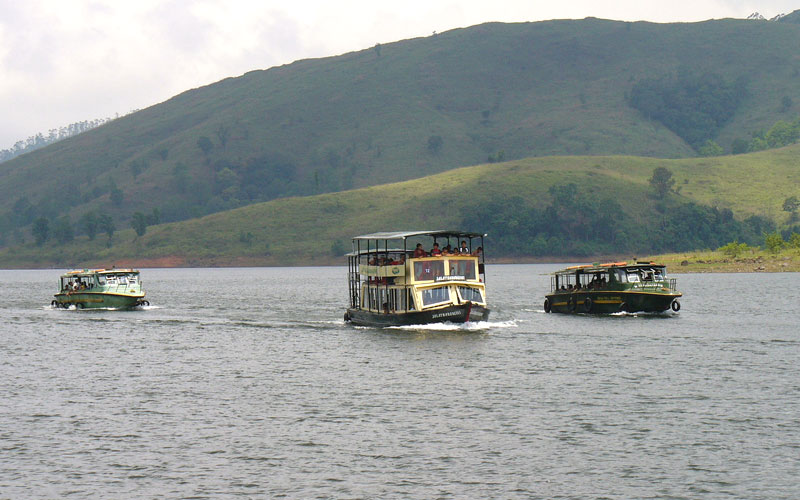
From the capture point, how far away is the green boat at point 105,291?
10681 cm

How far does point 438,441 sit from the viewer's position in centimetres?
3791

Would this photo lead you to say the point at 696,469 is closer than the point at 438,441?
Yes

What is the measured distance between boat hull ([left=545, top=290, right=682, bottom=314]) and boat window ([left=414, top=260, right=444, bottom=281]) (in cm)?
2069

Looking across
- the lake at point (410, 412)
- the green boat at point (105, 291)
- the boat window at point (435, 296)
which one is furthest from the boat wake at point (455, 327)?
the green boat at point (105, 291)

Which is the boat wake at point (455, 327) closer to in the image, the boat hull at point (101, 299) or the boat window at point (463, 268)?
the boat window at point (463, 268)

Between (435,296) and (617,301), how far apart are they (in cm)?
2127

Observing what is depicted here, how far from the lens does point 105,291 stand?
4205 inches

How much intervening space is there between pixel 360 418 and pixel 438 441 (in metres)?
5.60

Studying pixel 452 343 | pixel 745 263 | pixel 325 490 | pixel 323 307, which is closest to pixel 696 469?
pixel 325 490

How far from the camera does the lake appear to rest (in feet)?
107

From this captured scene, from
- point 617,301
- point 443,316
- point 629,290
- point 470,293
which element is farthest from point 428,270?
point 617,301

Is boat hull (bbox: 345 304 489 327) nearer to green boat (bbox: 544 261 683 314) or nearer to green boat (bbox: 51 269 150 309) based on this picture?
green boat (bbox: 544 261 683 314)

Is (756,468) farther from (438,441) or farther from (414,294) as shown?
(414,294)

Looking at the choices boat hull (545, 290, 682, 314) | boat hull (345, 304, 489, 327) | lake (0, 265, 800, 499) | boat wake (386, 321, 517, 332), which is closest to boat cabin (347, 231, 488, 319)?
boat hull (345, 304, 489, 327)
